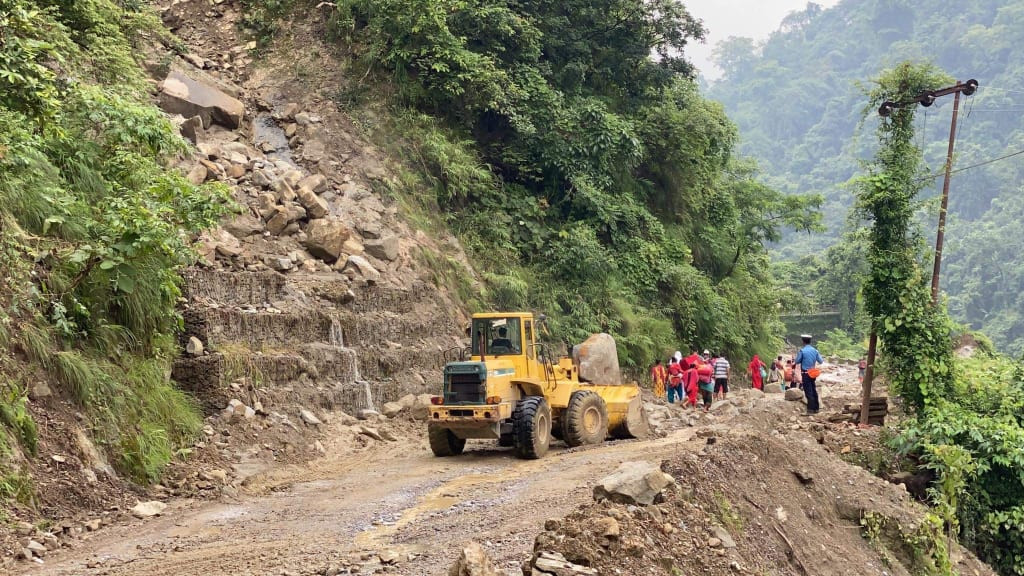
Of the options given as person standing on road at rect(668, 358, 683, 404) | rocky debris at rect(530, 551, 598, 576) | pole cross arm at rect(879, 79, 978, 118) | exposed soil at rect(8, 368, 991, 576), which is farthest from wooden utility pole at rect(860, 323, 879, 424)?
rocky debris at rect(530, 551, 598, 576)

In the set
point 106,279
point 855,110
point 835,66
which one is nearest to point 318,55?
point 106,279

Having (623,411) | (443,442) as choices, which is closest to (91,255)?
(443,442)

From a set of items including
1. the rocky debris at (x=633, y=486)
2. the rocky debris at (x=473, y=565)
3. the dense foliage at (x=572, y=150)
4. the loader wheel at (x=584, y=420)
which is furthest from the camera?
the dense foliage at (x=572, y=150)

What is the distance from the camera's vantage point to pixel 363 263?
55.0ft

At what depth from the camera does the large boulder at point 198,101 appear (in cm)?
1767

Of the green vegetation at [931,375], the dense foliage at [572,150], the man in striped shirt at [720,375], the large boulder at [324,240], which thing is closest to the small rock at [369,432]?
the large boulder at [324,240]

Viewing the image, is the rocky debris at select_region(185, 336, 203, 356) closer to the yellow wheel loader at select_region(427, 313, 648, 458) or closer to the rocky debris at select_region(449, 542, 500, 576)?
the yellow wheel loader at select_region(427, 313, 648, 458)

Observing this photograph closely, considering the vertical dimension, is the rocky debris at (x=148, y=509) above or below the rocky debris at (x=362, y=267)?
below

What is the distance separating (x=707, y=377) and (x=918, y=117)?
34.8 m

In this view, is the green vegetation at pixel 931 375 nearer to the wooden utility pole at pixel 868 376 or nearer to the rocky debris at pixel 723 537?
the wooden utility pole at pixel 868 376

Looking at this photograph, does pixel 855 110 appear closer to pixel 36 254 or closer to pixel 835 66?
pixel 835 66

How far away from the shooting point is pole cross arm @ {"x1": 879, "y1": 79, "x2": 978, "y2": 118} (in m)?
16.6

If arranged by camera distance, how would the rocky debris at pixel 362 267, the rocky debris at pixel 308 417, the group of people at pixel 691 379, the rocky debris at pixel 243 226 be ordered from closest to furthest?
the rocky debris at pixel 308 417
the rocky debris at pixel 243 226
the rocky debris at pixel 362 267
the group of people at pixel 691 379

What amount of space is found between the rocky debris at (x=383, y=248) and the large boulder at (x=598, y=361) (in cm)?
454
